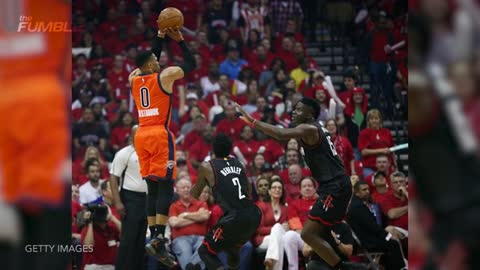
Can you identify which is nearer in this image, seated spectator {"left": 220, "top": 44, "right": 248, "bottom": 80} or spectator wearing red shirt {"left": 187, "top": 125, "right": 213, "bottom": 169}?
spectator wearing red shirt {"left": 187, "top": 125, "right": 213, "bottom": 169}

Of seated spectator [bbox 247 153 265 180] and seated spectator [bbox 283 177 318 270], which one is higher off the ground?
seated spectator [bbox 247 153 265 180]

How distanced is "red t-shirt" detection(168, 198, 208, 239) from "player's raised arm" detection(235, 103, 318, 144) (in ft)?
8.09

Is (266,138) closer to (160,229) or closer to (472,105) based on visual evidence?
(160,229)

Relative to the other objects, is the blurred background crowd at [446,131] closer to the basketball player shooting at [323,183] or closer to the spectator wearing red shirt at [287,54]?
the basketball player shooting at [323,183]

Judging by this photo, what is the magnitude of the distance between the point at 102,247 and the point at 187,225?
1.07 m

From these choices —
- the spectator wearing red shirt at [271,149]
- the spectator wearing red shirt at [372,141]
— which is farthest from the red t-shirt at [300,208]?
the spectator wearing red shirt at [372,141]

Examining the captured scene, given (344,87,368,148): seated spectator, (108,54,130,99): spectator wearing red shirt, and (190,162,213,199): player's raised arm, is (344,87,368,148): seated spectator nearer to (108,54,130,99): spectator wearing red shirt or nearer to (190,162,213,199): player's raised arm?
(108,54,130,99): spectator wearing red shirt

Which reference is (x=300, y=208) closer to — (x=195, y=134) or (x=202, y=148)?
Answer: (x=202, y=148)

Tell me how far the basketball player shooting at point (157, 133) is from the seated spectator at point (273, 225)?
1.98 metres

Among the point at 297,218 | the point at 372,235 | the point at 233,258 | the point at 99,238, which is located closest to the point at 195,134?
the point at 297,218

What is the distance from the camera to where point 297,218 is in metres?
10.4

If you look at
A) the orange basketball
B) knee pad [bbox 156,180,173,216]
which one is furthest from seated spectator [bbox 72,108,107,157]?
the orange basketball

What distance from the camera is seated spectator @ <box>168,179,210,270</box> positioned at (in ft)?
33.1

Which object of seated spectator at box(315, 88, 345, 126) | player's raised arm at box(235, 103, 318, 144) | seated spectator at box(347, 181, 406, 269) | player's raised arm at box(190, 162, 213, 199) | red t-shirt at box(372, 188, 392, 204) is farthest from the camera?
seated spectator at box(315, 88, 345, 126)
